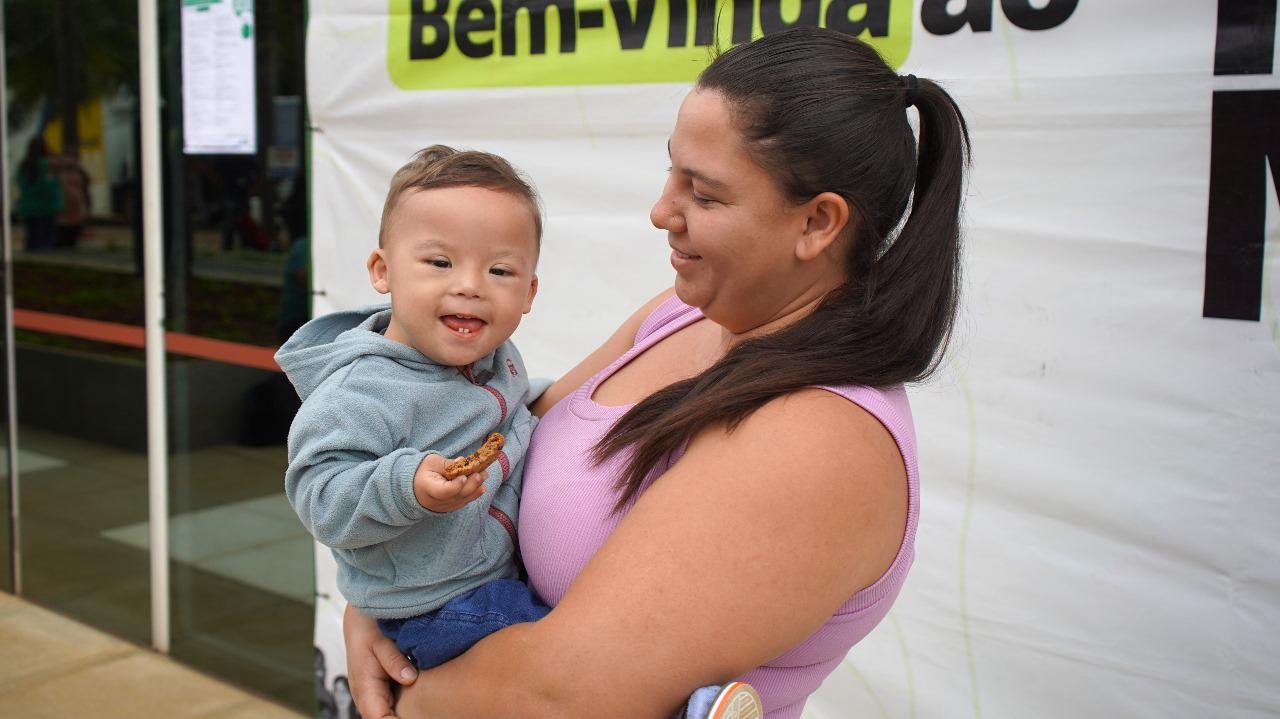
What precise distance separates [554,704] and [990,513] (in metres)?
1.39

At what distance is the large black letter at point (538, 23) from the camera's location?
2938 mm

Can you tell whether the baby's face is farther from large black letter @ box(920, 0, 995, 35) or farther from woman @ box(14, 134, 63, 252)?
woman @ box(14, 134, 63, 252)

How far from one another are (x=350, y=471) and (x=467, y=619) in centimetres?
24

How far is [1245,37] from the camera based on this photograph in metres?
2.01

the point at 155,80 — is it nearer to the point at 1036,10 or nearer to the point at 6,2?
the point at 6,2

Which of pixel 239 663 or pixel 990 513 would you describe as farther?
pixel 239 663

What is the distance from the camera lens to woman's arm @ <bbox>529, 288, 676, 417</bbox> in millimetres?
1825

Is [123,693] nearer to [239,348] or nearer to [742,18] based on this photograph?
[239,348]

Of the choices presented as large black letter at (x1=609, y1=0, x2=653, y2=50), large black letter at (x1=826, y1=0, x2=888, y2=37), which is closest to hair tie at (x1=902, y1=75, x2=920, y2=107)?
large black letter at (x1=826, y1=0, x2=888, y2=37)

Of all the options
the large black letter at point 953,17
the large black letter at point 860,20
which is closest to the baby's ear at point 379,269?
the large black letter at point 860,20

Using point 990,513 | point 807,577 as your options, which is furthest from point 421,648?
point 990,513

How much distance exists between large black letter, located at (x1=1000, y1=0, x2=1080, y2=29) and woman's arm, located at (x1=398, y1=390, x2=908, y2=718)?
1280 mm

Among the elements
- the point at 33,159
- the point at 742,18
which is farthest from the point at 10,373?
the point at 742,18

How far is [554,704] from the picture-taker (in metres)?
Answer: 1.27
